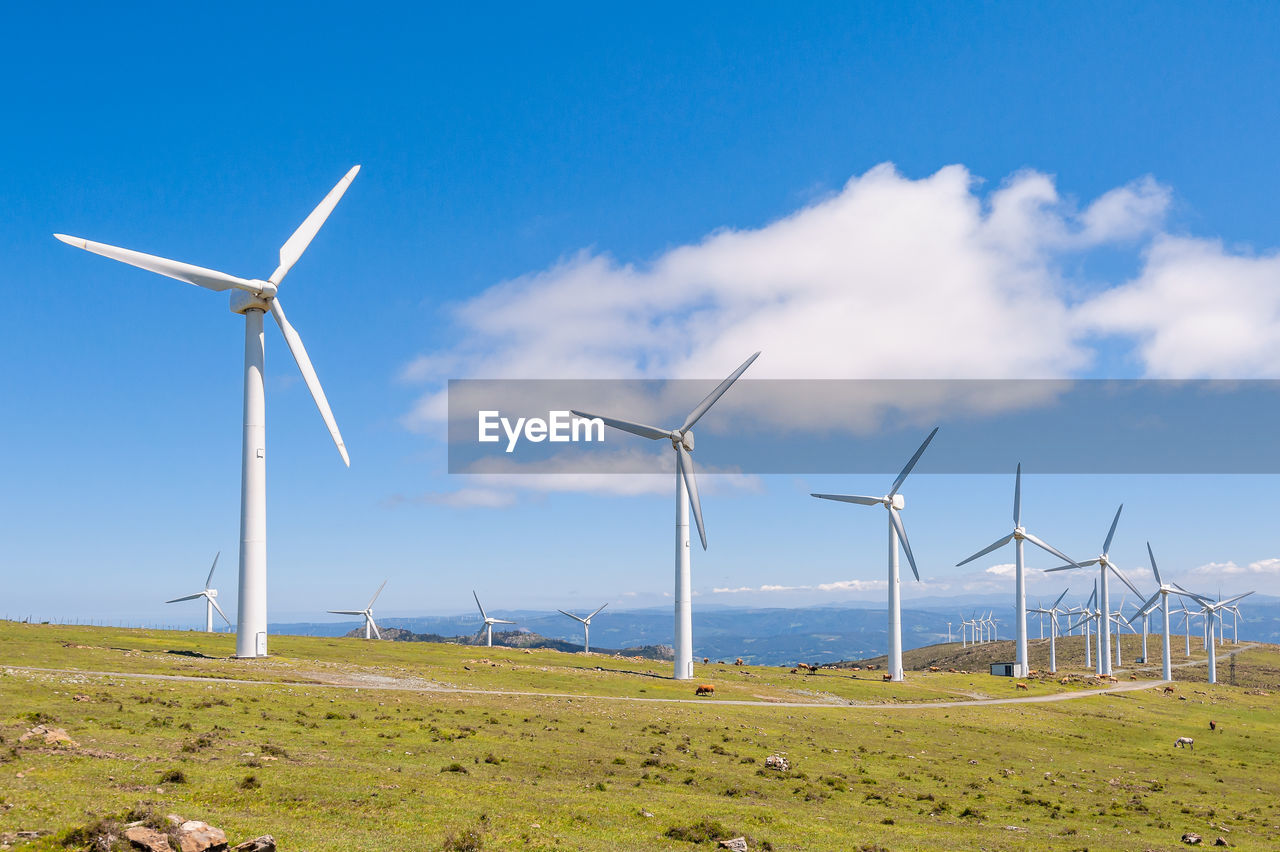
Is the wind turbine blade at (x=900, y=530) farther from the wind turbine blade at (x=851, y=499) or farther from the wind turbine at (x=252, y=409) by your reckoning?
the wind turbine at (x=252, y=409)

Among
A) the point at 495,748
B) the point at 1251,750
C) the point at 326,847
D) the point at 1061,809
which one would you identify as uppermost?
the point at 326,847

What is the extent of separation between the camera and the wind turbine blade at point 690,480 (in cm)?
9719

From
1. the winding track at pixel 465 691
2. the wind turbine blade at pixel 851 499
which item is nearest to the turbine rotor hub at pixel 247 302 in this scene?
the winding track at pixel 465 691

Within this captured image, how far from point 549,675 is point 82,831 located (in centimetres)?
→ 6600

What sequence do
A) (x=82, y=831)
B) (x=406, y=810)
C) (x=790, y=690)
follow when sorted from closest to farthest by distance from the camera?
(x=82, y=831), (x=406, y=810), (x=790, y=690)

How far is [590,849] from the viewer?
2631cm

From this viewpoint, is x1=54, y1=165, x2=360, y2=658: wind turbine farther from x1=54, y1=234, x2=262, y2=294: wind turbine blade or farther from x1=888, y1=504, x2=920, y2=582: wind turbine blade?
x1=888, y1=504, x2=920, y2=582: wind turbine blade

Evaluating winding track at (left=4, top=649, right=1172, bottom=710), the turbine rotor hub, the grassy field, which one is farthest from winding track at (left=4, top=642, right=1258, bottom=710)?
the turbine rotor hub

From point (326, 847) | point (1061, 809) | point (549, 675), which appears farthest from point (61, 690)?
point (1061, 809)

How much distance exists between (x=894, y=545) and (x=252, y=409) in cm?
8741

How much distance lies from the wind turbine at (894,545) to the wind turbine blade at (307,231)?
80806 millimetres

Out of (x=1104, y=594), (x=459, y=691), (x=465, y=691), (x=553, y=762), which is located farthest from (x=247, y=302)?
(x=1104, y=594)

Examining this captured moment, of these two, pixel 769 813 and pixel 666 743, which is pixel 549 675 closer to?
pixel 666 743

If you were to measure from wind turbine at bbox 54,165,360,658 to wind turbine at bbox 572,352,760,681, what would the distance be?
35005 millimetres
